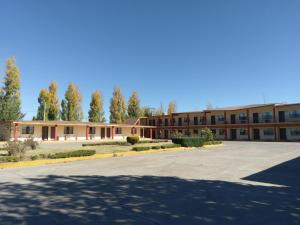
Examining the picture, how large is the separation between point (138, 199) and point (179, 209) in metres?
1.47

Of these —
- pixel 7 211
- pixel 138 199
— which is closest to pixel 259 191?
pixel 138 199

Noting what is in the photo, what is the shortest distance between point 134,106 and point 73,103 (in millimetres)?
17675

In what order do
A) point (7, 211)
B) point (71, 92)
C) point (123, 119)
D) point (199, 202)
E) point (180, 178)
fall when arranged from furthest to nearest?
point (123, 119) → point (71, 92) → point (180, 178) → point (199, 202) → point (7, 211)

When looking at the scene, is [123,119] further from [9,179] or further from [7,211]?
[7,211]

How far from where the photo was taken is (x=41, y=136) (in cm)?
4138

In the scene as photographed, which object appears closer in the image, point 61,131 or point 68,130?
point 61,131

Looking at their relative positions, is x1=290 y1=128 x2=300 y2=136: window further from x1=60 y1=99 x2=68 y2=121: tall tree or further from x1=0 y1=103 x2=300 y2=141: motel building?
x1=60 y1=99 x2=68 y2=121: tall tree

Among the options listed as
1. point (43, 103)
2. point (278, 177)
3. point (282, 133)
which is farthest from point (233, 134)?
point (43, 103)

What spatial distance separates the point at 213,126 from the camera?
53781mm

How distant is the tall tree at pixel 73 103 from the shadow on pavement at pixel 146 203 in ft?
170

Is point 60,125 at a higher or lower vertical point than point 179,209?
higher

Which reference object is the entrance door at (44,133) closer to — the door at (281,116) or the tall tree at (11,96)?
the tall tree at (11,96)

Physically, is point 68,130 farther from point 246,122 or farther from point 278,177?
point 278,177

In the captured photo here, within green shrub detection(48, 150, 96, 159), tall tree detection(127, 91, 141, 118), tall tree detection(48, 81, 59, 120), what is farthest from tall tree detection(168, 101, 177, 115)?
green shrub detection(48, 150, 96, 159)
